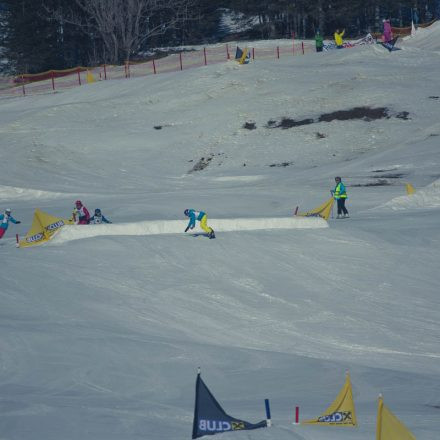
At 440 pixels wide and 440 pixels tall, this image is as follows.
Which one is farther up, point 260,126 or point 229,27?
point 229,27

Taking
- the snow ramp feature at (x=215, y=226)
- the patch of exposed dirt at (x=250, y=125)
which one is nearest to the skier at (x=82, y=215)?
the snow ramp feature at (x=215, y=226)

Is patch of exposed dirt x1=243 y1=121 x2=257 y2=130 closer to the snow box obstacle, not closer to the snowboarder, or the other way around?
the snowboarder

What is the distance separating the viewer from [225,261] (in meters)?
19.4

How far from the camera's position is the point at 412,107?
35.7 metres

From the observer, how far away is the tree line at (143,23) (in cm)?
5009

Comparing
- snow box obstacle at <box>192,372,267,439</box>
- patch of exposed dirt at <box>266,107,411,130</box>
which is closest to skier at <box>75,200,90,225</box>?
snow box obstacle at <box>192,372,267,439</box>

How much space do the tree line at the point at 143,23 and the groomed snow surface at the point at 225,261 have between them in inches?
416

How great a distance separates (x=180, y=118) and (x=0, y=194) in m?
9.82

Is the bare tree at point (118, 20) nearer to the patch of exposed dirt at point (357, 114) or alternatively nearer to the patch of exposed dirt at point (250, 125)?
the patch of exposed dirt at point (250, 125)

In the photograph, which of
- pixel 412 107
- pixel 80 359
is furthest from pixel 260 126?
pixel 80 359

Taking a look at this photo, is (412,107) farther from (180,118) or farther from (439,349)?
(439,349)

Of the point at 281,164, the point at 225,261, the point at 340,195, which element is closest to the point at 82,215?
the point at 225,261

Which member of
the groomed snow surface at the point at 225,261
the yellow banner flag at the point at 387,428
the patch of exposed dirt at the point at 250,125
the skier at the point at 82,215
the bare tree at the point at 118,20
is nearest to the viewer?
the yellow banner flag at the point at 387,428

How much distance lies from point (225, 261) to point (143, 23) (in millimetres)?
40522
